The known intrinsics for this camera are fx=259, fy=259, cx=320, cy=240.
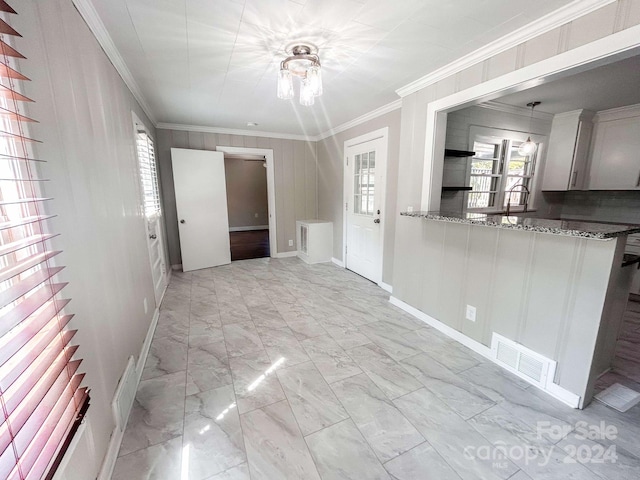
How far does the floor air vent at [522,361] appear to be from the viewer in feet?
5.81

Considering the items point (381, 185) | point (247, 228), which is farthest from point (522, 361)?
point (247, 228)

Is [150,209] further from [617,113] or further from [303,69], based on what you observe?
[617,113]

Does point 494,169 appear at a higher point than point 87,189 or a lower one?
higher

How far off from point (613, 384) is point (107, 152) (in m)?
3.82

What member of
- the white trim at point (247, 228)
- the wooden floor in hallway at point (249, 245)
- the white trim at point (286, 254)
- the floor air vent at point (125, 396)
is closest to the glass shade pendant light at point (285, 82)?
the floor air vent at point (125, 396)

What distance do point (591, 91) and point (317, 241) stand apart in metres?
3.93

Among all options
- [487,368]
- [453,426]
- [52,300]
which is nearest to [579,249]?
[487,368]

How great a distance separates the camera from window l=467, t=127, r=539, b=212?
3.37 meters

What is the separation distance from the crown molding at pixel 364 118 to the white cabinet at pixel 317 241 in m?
1.61

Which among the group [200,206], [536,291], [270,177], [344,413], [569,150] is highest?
[569,150]

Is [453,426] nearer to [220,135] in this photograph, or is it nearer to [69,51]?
[69,51]

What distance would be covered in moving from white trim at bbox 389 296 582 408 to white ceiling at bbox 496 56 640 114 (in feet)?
8.60

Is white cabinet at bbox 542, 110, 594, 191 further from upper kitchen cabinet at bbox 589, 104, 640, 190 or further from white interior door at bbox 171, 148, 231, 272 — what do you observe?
white interior door at bbox 171, 148, 231, 272

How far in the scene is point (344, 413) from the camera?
1606mm
